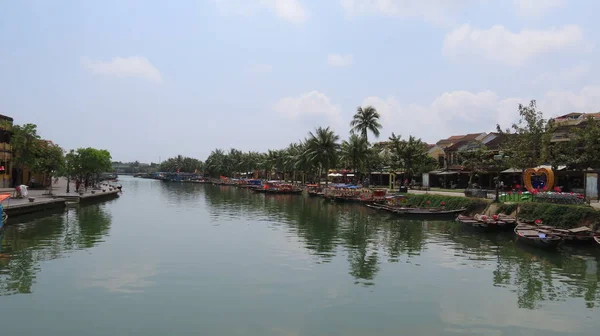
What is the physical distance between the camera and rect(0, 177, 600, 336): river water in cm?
1379

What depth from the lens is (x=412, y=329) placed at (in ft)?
44.1

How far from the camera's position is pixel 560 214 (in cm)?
3112

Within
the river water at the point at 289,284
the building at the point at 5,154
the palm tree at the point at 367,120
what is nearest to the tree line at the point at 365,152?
the palm tree at the point at 367,120

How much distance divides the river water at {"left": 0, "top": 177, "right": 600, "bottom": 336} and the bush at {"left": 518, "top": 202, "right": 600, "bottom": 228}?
11.8ft

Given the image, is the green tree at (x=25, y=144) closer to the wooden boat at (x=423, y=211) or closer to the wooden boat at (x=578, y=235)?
the wooden boat at (x=423, y=211)

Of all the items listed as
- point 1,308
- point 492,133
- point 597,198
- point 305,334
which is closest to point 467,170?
point 492,133

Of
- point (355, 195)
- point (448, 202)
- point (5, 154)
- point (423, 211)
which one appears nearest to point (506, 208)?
point (448, 202)

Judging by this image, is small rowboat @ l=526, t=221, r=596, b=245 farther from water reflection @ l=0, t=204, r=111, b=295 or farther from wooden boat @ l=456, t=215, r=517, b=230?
water reflection @ l=0, t=204, r=111, b=295

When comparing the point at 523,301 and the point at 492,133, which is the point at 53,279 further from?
the point at 492,133

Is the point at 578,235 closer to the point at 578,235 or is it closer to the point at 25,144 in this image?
the point at 578,235

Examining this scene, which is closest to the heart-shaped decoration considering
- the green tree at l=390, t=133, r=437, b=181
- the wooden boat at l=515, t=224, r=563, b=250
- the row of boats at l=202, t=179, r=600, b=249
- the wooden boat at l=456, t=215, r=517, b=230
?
the row of boats at l=202, t=179, r=600, b=249

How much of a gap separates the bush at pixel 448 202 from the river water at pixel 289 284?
8.63m

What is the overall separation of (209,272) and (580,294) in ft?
52.1

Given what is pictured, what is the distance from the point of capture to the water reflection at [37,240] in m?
18.7
